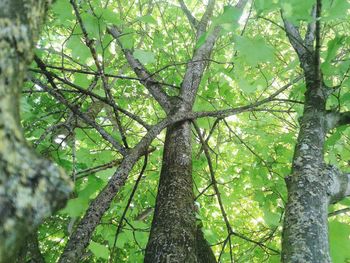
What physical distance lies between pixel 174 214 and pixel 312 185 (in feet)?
2.10

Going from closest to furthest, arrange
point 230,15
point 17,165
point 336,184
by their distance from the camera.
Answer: point 17,165 → point 230,15 → point 336,184

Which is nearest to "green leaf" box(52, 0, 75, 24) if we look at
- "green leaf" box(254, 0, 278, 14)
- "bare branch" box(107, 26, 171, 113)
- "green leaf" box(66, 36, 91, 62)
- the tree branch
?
"green leaf" box(66, 36, 91, 62)

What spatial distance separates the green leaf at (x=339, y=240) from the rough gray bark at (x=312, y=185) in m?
0.16

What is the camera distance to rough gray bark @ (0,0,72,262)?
1.46 ft

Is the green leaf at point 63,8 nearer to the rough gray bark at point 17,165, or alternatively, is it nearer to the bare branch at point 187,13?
the rough gray bark at point 17,165

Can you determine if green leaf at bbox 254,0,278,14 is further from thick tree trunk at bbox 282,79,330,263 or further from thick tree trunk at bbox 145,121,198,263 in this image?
thick tree trunk at bbox 145,121,198,263

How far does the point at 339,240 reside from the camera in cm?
190

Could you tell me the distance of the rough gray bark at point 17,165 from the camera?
0.45 metres

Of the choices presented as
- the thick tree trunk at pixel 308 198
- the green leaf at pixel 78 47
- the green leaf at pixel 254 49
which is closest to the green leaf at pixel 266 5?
the green leaf at pixel 254 49

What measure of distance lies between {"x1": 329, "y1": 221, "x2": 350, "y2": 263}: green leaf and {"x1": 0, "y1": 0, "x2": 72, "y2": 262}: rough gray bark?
5.69 ft

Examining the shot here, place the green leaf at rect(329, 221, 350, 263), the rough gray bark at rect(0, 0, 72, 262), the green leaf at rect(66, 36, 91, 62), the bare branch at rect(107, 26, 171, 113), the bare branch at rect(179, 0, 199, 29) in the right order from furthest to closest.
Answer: the bare branch at rect(179, 0, 199, 29)
the bare branch at rect(107, 26, 171, 113)
the green leaf at rect(66, 36, 91, 62)
the green leaf at rect(329, 221, 350, 263)
the rough gray bark at rect(0, 0, 72, 262)

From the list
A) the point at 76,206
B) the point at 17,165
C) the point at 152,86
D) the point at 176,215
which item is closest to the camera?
the point at 17,165

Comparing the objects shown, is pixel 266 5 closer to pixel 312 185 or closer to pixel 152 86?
pixel 312 185

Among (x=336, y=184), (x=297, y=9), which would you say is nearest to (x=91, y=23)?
(x=297, y=9)
